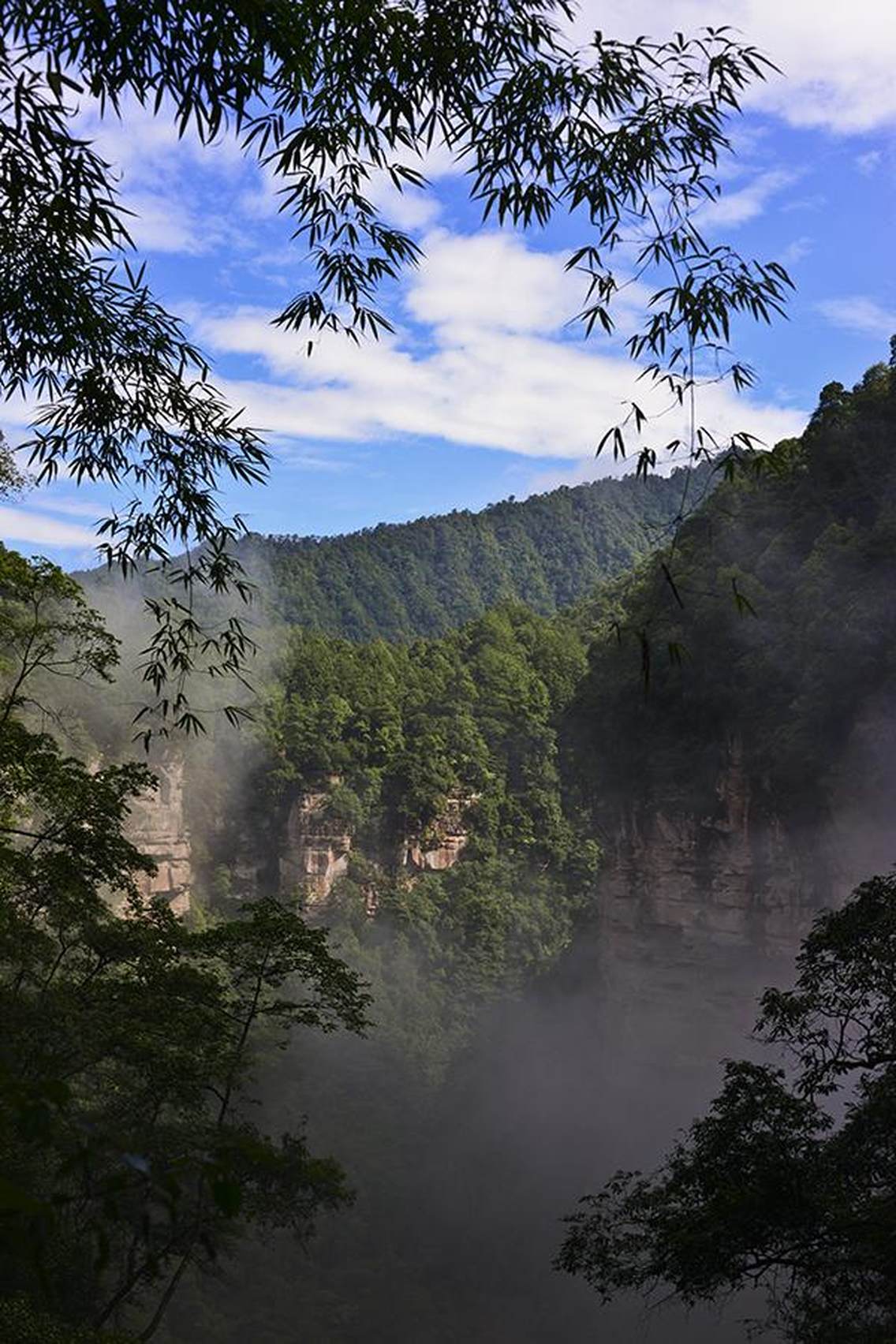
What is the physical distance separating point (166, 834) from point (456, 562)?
4121cm

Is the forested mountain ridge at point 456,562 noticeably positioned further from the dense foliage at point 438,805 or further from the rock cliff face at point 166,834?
the rock cliff face at point 166,834

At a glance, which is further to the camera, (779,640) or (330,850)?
(330,850)

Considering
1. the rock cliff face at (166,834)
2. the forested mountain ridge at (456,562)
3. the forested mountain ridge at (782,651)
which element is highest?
the forested mountain ridge at (456,562)

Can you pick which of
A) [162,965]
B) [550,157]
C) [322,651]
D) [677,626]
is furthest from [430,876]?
[550,157]

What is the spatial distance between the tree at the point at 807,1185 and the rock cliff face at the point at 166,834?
32360mm

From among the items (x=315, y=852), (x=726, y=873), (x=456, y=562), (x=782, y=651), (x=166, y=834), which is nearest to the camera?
(x=782, y=651)

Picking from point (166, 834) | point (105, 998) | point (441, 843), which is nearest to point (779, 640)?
point (105, 998)

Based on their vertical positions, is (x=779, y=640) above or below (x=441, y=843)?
above

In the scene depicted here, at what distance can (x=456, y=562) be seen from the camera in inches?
3041

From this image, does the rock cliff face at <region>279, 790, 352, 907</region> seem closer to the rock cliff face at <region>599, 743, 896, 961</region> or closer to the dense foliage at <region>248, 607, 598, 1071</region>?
the dense foliage at <region>248, 607, 598, 1071</region>

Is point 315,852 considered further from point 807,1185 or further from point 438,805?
point 807,1185

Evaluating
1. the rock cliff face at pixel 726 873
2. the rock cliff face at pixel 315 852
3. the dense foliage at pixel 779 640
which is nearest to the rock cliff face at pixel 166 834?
the rock cliff face at pixel 315 852

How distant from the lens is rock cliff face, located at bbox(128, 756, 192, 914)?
38438 mm

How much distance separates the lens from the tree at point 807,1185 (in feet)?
19.9
